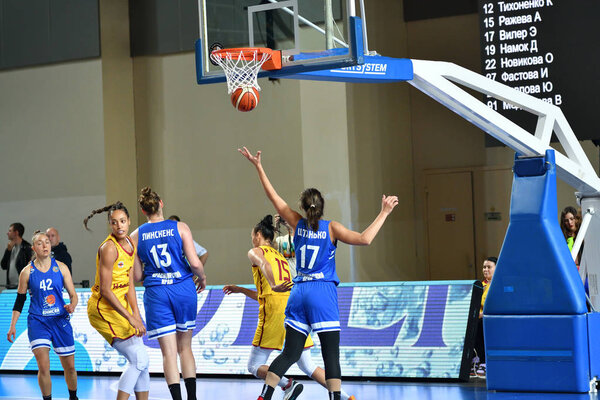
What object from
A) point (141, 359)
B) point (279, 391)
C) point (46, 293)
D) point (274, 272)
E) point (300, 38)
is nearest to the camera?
point (141, 359)

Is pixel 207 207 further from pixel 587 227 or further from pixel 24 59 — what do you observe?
pixel 587 227

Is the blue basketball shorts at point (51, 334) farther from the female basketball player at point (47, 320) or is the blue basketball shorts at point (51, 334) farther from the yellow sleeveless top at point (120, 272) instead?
the yellow sleeveless top at point (120, 272)

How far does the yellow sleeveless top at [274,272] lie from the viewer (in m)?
7.88

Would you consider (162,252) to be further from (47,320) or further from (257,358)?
(47,320)

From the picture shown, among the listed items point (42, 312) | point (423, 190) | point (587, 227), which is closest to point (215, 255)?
point (423, 190)

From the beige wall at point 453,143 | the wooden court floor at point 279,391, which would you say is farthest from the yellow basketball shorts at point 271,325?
the beige wall at point 453,143

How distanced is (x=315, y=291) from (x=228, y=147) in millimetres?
8435

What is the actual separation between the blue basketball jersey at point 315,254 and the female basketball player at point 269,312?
87 centimetres

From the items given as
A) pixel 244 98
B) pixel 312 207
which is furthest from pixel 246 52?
pixel 312 207

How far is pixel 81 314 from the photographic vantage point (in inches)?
453

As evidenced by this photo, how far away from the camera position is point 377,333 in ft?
32.9

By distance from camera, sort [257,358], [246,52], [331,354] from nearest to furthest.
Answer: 1. [331,354]
2. [246,52]
3. [257,358]

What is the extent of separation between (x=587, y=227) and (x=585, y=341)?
1.18 m

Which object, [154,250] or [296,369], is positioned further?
[296,369]
